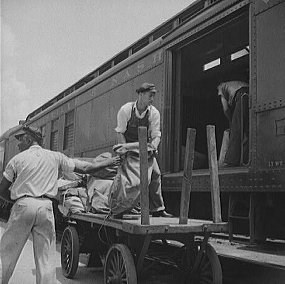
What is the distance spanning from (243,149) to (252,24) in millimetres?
1465

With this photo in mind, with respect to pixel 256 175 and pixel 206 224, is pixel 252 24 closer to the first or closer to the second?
pixel 256 175

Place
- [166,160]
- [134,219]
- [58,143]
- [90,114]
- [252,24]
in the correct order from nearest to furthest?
1. [134,219]
2. [252,24]
3. [166,160]
4. [90,114]
5. [58,143]

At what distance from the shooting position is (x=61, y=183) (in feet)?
19.9

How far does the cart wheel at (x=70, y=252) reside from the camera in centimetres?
495

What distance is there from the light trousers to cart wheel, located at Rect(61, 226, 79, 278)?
141cm

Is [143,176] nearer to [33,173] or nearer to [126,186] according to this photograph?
[126,186]

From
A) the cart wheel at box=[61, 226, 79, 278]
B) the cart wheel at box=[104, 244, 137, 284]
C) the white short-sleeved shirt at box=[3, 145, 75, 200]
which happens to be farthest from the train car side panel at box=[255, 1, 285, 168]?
the cart wheel at box=[61, 226, 79, 278]

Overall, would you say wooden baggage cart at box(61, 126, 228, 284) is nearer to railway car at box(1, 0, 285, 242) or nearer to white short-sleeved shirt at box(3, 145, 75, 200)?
railway car at box(1, 0, 285, 242)

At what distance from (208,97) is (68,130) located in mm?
4270

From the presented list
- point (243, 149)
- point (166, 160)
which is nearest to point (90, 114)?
point (166, 160)

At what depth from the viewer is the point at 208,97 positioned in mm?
6801

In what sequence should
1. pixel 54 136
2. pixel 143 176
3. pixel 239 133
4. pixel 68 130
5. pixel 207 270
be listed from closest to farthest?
pixel 143 176 → pixel 207 270 → pixel 239 133 → pixel 68 130 → pixel 54 136

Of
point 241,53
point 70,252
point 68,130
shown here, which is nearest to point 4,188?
point 70,252

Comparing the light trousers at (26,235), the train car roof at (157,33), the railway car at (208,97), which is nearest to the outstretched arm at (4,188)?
the light trousers at (26,235)
